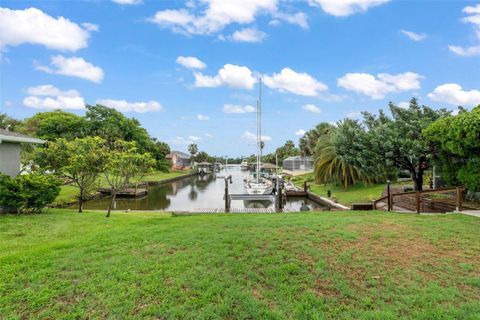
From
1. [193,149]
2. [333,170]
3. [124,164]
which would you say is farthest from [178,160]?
[124,164]

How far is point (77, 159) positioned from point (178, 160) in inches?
2727

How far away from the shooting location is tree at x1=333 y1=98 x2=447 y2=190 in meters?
14.0

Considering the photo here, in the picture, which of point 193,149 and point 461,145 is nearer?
point 461,145

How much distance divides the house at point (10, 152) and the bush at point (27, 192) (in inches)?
22.4

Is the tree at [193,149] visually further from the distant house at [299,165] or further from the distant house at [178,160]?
the distant house at [299,165]

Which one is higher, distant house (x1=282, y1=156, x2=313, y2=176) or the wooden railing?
distant house (x1=282, y1=156, x2=313, y2=176)

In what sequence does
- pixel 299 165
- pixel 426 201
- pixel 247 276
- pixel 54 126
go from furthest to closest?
pixel 299 165 < pixel 54 126 < pixel 426 201 < pixel 247 276

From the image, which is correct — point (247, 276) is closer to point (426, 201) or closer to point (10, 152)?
point (10, 152)

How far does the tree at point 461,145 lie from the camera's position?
936cm

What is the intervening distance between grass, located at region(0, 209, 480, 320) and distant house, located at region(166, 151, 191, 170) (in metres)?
69.0

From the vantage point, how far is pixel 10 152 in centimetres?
1060

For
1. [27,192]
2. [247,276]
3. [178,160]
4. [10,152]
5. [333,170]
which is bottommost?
[247,276]

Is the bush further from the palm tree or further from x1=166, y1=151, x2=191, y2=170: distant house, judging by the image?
x1=166, y1=151, x2=191, y2=170: distant house

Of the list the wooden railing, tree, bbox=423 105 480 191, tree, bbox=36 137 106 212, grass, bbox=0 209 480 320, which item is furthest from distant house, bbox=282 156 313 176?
grass, bbox=0 209 480 320
